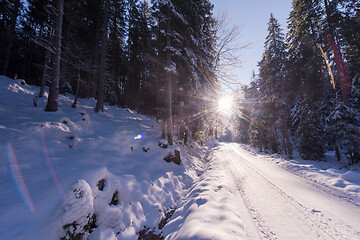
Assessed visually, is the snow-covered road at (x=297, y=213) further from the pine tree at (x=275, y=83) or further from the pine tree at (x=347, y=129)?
the pine tree at (x=275, y=83)

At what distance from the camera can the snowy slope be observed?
7.91 feet

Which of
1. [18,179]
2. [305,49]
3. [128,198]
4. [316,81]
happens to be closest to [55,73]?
[18,179]

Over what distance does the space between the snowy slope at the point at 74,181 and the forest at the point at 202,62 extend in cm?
296

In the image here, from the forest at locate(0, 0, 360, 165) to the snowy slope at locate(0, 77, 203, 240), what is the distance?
296 cm

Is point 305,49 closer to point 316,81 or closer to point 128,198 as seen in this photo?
point 316,81

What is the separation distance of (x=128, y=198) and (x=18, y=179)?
8.48ft

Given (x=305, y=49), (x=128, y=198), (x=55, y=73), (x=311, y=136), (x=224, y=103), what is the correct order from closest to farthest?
(x=128, y=198)
(x=55, y=73)
(x=224, y=103)
(x=311, y=136)
(x=305, y=49)

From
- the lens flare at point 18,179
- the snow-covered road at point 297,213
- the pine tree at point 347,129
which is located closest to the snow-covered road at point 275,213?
the snow-covered road at point 297,213

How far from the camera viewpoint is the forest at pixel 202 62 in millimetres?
9195

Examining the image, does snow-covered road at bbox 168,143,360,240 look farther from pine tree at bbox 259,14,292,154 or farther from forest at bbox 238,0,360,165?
pine tree at bbox 259,14,292,154

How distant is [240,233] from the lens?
287 cm

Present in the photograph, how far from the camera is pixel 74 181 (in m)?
3.14

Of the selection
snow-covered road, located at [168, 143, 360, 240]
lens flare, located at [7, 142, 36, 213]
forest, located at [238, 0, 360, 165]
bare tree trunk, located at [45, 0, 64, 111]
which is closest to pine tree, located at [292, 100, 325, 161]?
forest, located at [238, 0, 360, 165]

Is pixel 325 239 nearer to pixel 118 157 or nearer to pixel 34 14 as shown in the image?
pixel 118 157
